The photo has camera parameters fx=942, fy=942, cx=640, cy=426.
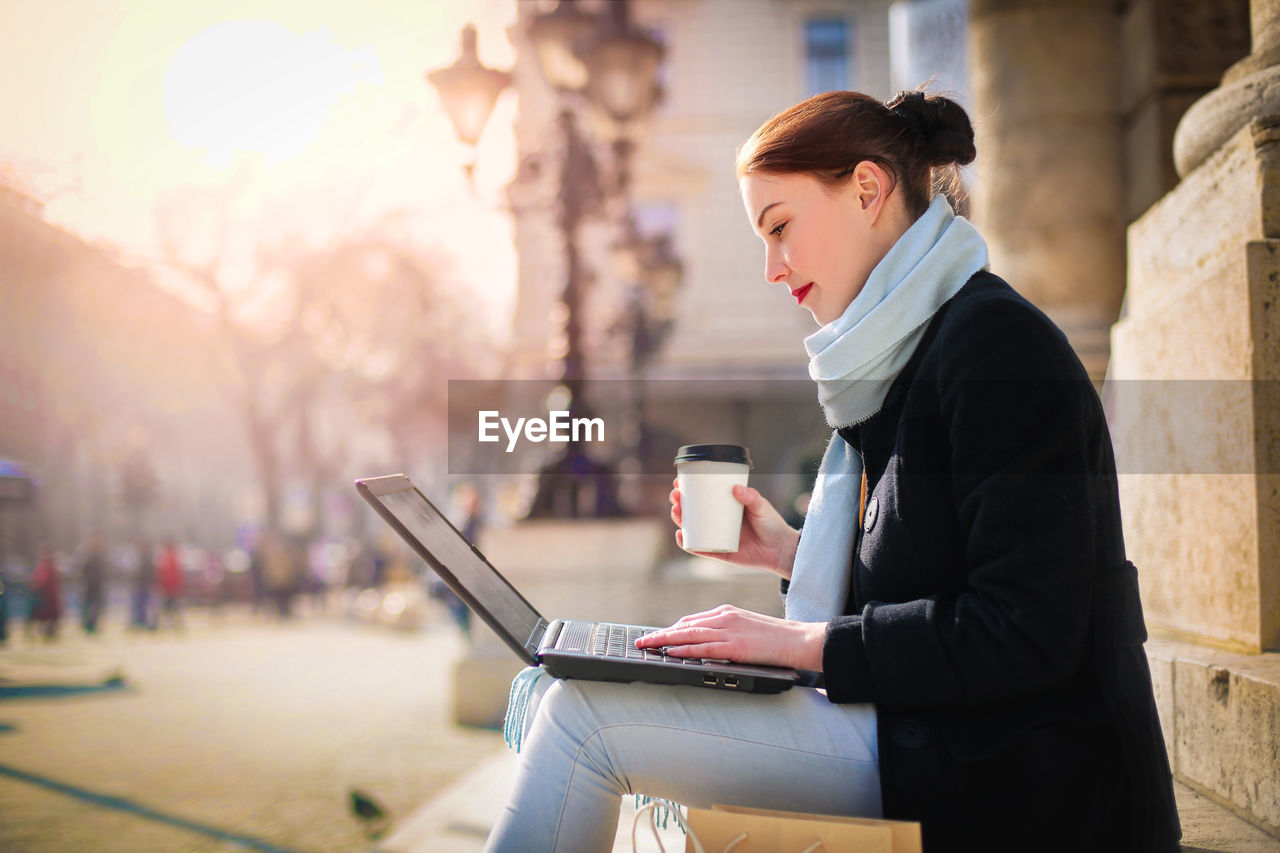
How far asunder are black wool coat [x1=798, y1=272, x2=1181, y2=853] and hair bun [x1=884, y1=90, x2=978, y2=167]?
40 cm

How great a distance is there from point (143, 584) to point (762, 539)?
18.8m

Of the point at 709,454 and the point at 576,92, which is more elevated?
the point at 576,92

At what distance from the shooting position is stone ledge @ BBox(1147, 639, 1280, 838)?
192 centimetres

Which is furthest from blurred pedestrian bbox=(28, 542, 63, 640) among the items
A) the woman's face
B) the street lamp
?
the woman's face

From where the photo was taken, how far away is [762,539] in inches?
83.0

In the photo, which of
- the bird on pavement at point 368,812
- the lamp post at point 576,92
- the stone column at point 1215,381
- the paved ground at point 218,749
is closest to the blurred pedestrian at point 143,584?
the paved ground at point 218,749

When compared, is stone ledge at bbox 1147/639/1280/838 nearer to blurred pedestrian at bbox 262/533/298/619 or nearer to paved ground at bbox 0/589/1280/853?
paved ground at bbox 0/589/1280/853

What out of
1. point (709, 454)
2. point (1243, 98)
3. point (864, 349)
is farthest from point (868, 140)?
point (1243, 98)

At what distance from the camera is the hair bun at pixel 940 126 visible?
1757 mm

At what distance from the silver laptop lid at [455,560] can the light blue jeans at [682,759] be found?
235 millimetres

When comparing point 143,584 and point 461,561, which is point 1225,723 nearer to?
point 461,561

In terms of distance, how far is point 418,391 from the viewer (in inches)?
1271

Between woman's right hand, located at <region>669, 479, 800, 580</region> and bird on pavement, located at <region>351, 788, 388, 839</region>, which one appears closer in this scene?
woman's right hand, located at <region>669, 479, 800, 580</region>

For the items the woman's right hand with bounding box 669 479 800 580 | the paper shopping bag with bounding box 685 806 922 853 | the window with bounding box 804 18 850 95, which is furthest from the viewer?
the window with bounding box 804 18 850 95
